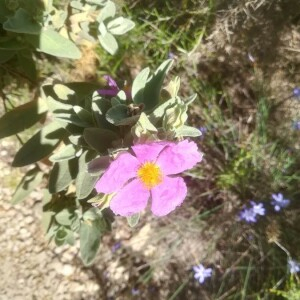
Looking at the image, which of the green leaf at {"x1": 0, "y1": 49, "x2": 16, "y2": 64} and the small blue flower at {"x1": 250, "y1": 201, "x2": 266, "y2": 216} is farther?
the small blue flower at {"x1": 250, "y1": 201, "x2": 266, "y2": 216}

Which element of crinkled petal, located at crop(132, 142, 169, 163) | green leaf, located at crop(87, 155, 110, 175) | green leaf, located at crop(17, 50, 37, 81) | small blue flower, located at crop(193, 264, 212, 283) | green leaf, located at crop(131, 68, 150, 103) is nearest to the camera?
crinkled petal, located at crop(132, 142, 169, 163)

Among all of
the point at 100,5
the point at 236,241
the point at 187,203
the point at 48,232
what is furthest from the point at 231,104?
the point at 48,232

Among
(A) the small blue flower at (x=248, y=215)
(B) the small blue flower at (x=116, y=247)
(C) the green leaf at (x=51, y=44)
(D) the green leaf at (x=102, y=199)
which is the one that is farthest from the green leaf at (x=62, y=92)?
(A) the small blue flower at (x=248, y=215)

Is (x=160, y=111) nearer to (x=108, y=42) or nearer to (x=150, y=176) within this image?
(x=150, y=176)

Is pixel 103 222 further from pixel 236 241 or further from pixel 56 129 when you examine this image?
pixel 236 241

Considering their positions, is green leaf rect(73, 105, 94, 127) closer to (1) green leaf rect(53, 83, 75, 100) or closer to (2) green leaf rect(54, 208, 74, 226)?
(1) green leaf rect(53, 83, 75, 100)

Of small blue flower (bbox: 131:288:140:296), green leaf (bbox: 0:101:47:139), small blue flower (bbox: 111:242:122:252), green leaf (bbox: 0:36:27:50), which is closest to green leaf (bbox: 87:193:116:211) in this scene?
green leaf (bbox: 0:101:47:139)
